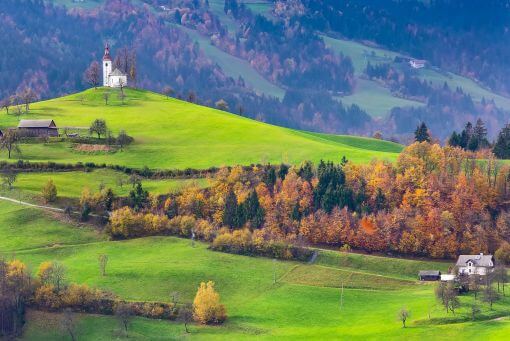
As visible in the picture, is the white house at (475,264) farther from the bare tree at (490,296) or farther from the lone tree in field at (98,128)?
the lone tree in field at (98,128)

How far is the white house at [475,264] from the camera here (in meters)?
132

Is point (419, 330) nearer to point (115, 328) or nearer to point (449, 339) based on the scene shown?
point (449, 339)

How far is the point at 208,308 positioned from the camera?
120m

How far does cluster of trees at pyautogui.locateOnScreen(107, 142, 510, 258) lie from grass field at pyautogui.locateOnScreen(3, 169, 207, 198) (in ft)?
16.7

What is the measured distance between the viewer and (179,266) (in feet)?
438

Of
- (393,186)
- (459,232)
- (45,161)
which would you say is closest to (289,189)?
(393,186)

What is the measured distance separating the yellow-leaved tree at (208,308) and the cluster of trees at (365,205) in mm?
18867

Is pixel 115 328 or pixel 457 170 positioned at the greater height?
pixel 457 170

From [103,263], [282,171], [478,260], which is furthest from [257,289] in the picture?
[282,171]

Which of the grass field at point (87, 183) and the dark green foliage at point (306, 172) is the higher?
the dark green foliage at point (306, 172)

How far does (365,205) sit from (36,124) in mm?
64215

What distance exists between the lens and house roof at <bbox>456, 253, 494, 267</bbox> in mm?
133750

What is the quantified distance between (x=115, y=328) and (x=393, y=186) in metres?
49.7

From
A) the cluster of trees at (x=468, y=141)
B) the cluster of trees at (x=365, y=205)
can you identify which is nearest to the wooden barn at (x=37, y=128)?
the cluster of trees at (x=365, y=205)
